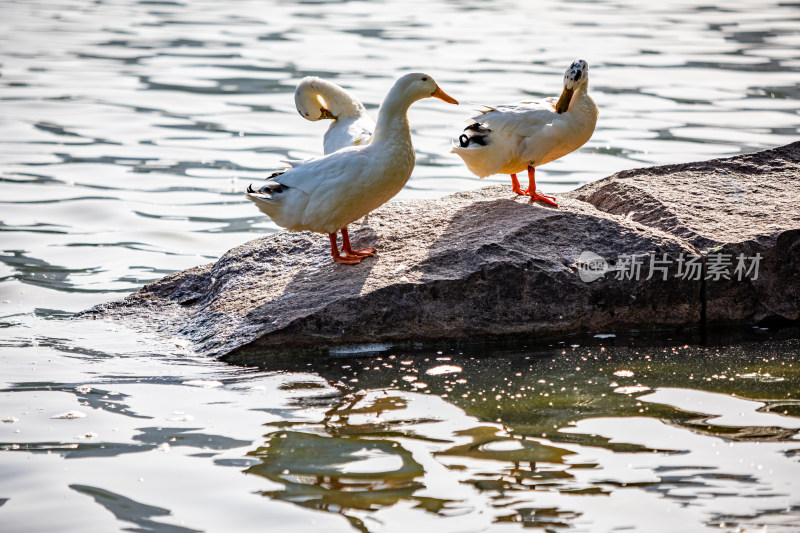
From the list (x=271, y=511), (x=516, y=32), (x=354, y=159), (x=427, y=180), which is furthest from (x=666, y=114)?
(x=271, y=511)

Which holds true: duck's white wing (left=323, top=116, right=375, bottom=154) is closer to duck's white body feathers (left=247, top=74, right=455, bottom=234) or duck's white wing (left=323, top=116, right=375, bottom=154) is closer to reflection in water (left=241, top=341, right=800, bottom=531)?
duck's white body feathers (left=247, top=74, right=455, bottom=234)

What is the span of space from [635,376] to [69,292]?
4.36 metres

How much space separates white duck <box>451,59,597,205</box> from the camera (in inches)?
266

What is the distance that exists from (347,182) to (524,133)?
1.58 meters

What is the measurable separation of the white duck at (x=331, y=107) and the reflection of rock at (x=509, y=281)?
1.25 metres

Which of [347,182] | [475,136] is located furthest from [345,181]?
[475,136]

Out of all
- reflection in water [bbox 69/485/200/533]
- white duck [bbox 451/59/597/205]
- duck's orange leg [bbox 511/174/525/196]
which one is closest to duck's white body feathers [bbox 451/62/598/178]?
white duck [bbox 451/59/597/205]

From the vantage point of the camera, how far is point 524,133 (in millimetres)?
6754

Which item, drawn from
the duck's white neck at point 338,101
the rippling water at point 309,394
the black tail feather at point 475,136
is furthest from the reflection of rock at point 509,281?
the duck's white neck at point 338,101

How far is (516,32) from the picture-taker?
18.3m

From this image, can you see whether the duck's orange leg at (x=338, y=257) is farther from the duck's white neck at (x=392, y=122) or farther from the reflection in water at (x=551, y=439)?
the reflection in water at (x=551, y=439)

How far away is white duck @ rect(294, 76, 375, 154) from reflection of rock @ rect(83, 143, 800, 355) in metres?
1.25

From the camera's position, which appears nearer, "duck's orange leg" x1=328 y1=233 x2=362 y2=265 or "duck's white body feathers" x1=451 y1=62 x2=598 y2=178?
"duck's orange leg" x1=328 y1=233 x2=362 y2=265

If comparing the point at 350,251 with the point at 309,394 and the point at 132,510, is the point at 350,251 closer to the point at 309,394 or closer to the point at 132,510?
the point at 309,394
